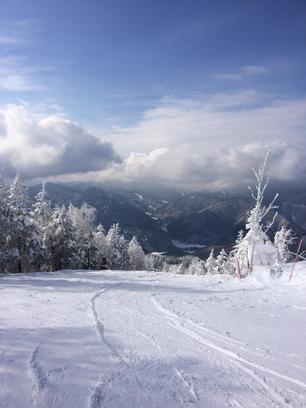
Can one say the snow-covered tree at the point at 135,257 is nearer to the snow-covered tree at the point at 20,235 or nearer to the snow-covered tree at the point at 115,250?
the snow-covered tree at the point at 115,250

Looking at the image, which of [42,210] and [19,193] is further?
[42,210]

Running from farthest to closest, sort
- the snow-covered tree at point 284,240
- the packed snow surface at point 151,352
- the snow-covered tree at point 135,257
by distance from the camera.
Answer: the snow-covered tree at point 135,257 < the snow-covered tree at point 284,240 < the packed snow surface at point 151,352

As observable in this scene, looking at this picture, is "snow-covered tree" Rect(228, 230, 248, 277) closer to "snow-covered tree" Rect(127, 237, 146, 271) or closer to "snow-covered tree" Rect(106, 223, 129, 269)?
"snow-covered tree" Rect(106, 223, 129, 269)

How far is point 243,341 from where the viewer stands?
25.3 feet

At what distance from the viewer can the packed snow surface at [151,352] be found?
16.8 feet

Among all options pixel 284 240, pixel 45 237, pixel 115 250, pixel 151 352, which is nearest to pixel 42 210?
pixel 45 237

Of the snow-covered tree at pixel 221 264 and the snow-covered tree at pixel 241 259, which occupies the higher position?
the snow-covered tree at pixel 241 259

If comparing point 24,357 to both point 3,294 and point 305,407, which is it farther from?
point 3,294

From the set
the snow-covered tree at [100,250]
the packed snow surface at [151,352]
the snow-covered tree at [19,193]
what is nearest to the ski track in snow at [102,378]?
the packed snow surface at [151,352]

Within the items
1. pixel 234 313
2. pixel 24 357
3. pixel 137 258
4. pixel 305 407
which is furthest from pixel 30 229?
pixel 137 258

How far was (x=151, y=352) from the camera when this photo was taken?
680 centimetres

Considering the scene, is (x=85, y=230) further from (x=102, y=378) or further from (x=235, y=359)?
(x=102, y=378)

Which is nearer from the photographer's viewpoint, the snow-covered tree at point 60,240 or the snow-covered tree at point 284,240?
the snow-covered tree at point 60,240

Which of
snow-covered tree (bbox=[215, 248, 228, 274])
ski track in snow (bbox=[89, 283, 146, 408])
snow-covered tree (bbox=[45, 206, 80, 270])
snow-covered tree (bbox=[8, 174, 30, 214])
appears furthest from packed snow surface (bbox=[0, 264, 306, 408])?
snow-covered tree (bbox=[215, 248, 228, 274])
